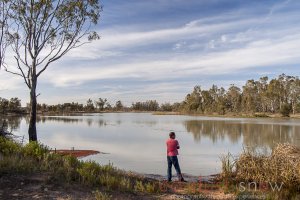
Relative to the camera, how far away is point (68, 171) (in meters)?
9.80

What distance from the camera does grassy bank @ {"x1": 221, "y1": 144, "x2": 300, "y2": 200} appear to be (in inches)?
387

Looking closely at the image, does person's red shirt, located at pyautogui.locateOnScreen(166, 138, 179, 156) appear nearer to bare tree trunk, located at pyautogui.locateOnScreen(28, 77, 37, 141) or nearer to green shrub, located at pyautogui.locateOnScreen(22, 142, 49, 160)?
green shrub, located at pyautogui.locateOnScreen(22, 142, 49, 160)

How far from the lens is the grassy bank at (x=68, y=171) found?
923cm

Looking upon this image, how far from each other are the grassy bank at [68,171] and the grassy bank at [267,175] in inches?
108

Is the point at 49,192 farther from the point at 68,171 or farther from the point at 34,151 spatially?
the point at 34,151

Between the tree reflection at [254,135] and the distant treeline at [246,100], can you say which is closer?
the tree reflection at [254,135]

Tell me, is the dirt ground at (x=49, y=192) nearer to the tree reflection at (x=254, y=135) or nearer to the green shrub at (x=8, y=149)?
the green shrub at (x=8, y=149)

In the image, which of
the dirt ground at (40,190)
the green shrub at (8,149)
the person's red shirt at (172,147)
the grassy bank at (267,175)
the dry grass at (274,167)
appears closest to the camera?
the dirt ground at (40,190)

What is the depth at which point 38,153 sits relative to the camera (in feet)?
37.7

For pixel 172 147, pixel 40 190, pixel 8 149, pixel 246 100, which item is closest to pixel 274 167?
pixel 172 147

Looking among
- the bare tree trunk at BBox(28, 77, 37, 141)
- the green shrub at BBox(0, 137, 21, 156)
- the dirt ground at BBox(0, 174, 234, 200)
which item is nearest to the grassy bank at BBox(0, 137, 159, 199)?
the green shrub at BBox(0, 137, 21, 156)

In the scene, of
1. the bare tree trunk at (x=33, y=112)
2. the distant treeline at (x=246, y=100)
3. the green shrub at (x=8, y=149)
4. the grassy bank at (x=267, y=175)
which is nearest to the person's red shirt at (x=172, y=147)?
the grassy bank at (x=267, y=175)

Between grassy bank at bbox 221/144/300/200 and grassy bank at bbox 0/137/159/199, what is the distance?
8.99 ft

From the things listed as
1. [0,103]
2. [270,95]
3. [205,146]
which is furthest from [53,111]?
[205,146]
